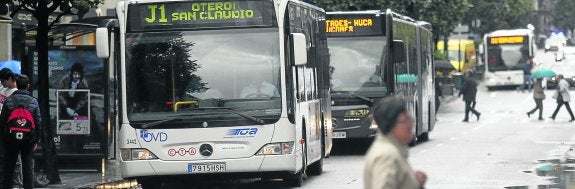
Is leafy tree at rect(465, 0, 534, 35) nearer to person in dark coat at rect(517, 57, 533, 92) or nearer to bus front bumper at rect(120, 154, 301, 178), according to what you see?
person in dark coat at rect(517, 57, 533, 92)

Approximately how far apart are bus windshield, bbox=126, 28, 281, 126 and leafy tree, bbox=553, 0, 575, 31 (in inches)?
3835

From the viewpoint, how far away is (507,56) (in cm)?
6575

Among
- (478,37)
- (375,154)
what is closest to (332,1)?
(375,154)

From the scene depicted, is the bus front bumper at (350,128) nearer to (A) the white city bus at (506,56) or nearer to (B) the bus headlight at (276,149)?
(B) the bus headlight at (276,149)

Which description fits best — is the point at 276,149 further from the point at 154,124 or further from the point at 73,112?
the point at 73,112

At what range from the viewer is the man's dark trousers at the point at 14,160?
51.8ft

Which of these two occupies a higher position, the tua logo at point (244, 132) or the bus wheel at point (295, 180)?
the tua logo at point (244, 132)

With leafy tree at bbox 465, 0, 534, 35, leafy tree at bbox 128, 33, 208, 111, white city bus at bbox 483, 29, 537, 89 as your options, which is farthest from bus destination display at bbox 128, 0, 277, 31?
white city bus at bbox 483, 29, 537, 89

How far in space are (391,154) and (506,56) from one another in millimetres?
59523

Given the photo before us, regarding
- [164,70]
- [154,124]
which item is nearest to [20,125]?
[154,124]

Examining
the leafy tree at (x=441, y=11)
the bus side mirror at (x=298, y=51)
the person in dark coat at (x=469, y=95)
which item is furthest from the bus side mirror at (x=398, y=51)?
the leafy tree at (x=441, y=11)

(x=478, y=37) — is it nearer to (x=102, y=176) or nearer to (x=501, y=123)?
(x=501, y=123)

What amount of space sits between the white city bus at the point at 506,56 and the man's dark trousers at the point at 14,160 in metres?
50.8

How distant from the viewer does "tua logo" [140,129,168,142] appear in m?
16.7
